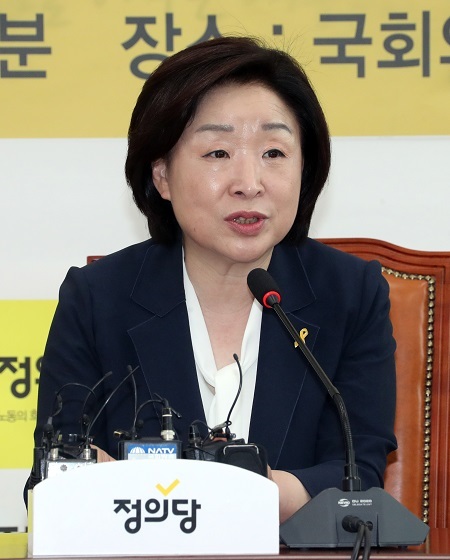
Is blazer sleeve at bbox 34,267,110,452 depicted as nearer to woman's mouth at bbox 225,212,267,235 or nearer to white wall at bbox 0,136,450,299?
woman's mouth at bbox 225,212,267,235

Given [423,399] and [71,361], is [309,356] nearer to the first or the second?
[71,361]

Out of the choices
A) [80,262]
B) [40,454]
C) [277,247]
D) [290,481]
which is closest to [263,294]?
[290,481]

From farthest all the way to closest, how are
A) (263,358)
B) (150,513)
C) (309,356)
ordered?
1. (263,358)
2. (309,356)
3. (150,513)

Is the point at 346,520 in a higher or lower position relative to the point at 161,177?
lower

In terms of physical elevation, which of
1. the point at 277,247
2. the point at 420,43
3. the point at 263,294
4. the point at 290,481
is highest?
the point at 420,43

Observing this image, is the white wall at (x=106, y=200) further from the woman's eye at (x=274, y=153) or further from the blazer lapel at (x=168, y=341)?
the woman's eye at (x=274, y=153)

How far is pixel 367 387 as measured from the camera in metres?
1.86

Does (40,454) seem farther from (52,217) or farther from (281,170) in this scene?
(52,217)

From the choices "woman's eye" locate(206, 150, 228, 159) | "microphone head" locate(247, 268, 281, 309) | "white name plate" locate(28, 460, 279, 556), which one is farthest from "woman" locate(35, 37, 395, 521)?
"white name plate" locate(28, 460, 279, 556)

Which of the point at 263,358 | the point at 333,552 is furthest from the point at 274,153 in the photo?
the point at 333,552

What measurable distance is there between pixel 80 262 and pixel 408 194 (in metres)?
0.84

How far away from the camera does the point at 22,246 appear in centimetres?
257

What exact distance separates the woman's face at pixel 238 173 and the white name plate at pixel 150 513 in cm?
78

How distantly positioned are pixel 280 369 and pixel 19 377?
0.87 meters
